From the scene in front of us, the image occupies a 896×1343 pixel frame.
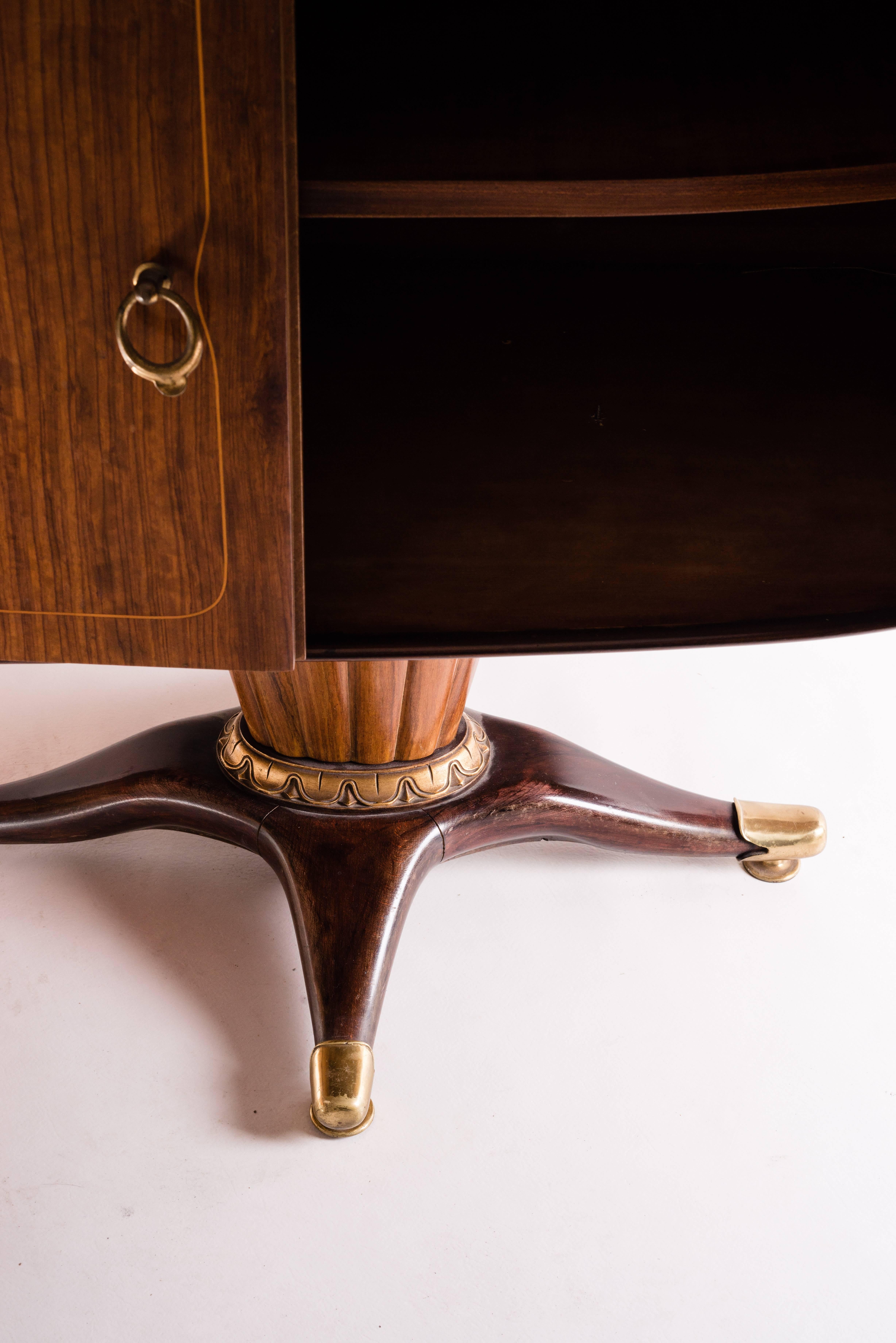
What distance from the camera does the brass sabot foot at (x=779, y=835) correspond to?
3.24ft

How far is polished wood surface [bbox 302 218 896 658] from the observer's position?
1.93 feet

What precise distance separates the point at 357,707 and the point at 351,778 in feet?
0.22

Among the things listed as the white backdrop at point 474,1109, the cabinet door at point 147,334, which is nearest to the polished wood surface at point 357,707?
the white backdrop at point 474,1109

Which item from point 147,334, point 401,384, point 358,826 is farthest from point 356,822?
point 147,334

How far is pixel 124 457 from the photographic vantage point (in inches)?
18.9

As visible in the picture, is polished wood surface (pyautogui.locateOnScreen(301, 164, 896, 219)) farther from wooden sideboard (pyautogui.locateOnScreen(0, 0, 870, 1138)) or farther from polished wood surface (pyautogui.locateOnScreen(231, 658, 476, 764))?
polished wood surface (pyautogui.locateOnScreen(231, 658, 476, 764))

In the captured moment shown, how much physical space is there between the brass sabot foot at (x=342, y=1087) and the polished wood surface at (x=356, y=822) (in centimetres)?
2

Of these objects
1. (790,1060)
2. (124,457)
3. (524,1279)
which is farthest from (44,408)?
(790,1060)

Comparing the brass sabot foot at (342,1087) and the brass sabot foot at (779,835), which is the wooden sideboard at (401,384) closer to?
the brass sabot foot at (342,1087)

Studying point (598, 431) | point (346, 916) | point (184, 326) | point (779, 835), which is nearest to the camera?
point (184, 326)

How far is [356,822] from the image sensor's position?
87cm

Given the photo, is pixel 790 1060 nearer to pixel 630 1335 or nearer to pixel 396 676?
pixel 630 1335

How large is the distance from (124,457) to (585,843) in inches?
24.7

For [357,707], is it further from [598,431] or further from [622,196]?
[622,196]
